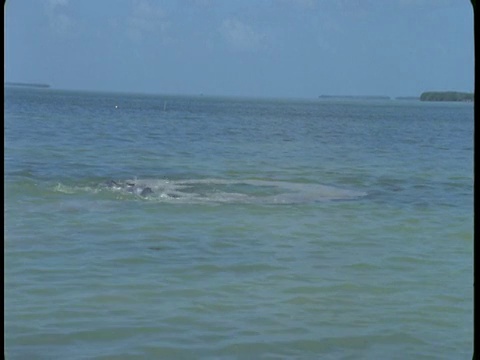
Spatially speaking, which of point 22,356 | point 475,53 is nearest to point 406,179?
point 22,356

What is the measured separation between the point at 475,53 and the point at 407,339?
200 inches

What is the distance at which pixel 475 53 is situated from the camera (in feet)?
6.18

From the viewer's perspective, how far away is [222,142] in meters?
33.9

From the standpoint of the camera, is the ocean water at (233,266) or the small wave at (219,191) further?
the small wave at (219,191)

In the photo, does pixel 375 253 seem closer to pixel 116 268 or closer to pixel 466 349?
pixel 116 268

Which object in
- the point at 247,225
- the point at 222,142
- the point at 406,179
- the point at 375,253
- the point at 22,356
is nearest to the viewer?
the point at 22,356

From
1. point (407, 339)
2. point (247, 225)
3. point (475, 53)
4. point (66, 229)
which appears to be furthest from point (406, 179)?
point (475, 53)

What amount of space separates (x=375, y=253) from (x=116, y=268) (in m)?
3.00

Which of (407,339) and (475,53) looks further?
(407,339)

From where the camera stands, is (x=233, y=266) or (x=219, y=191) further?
(x=219, y=191)

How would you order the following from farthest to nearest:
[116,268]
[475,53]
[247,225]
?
[247,225], [116,268], [475,53]

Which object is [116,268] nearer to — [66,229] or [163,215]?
[66,229]

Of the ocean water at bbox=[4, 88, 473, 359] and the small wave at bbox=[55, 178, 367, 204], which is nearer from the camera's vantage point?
the ocean water at bbox=[4, 88, 473, 359]

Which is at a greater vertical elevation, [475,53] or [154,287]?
[475,53]
